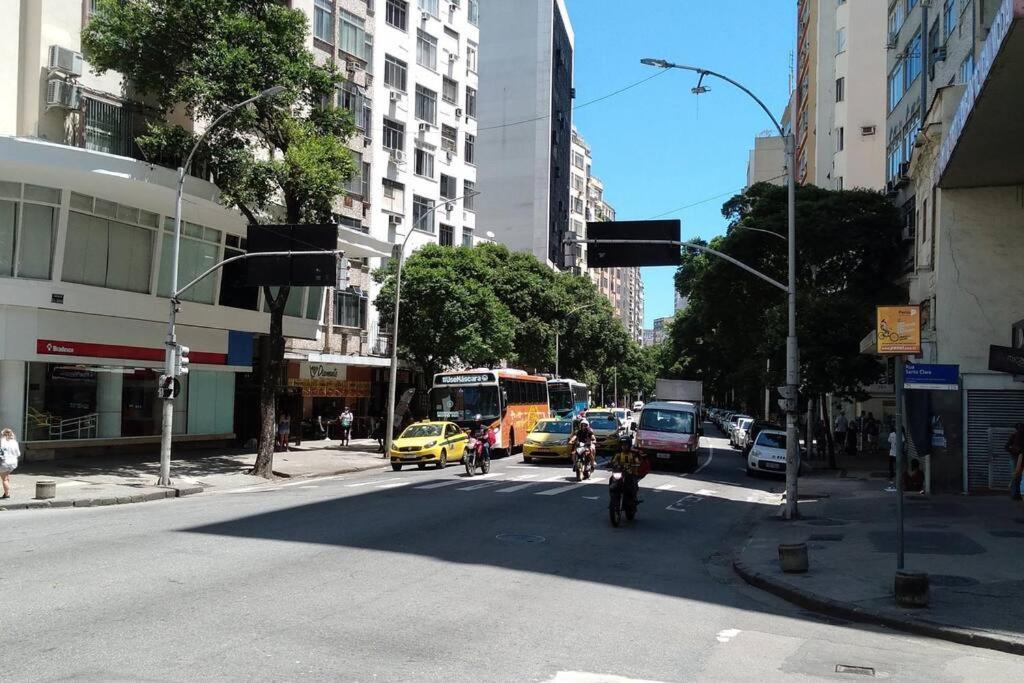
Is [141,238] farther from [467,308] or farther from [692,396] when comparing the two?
[692,396]

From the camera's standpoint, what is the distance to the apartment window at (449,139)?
54250 mm

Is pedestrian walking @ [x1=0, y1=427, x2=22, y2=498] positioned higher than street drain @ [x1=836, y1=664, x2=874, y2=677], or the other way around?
pedestrian walking @ [x1=0, y1=427, x2=22, y2=498]

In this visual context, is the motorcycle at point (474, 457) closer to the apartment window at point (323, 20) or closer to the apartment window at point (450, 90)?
the apartment window at point (323, 20)

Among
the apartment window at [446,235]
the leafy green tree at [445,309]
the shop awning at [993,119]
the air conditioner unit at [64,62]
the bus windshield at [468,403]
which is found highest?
the apartment window at [446,235]

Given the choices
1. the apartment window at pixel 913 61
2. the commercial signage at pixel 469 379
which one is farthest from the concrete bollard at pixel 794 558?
the apartment window at pixel 913 61

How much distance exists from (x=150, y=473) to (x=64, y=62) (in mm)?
11660

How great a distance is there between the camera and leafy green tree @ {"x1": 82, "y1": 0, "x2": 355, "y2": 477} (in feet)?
80.2

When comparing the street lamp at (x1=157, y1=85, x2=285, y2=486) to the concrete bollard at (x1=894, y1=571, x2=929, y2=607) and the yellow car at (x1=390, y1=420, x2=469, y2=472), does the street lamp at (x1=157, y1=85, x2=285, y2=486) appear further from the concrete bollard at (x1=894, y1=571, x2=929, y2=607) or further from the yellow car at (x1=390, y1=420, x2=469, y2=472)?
the concrete bollard at (x1=894, y1=571, x2=929, y2=607)

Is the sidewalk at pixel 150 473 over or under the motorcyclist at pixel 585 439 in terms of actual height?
under

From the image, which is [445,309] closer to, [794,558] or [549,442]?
[549,442]

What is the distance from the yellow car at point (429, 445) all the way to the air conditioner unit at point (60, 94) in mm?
14014

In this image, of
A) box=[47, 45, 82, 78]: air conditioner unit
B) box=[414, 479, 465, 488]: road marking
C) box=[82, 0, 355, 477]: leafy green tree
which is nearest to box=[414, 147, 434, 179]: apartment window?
box=[82, 0, 355, 477]: leafy green tree

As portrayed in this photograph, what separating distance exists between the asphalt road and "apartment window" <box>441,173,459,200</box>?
3923cm

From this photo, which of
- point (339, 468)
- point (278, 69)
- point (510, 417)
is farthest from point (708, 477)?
point (278, 69)
